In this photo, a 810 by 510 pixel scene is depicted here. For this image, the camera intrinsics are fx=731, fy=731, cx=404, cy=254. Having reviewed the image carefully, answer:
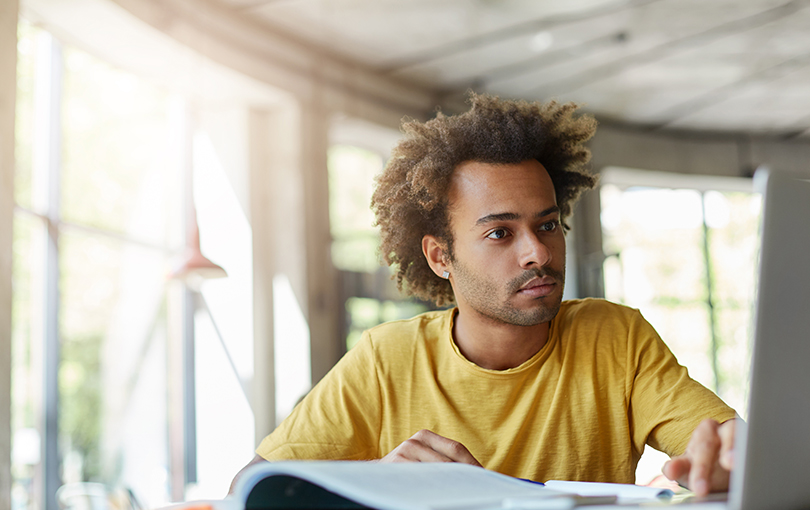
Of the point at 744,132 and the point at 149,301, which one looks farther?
the point at 744,132

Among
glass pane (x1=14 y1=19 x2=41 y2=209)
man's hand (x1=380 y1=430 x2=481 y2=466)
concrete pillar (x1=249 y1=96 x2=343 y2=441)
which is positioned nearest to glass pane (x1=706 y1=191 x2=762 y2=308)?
concrete pillar (x1=249 y1=96 x2=343 y2=441)

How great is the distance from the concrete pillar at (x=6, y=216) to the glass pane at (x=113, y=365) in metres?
1.20

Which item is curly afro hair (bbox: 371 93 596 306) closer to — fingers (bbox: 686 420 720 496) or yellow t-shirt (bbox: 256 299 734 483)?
yellow t-shirt (bbox: 256 299 734 483)

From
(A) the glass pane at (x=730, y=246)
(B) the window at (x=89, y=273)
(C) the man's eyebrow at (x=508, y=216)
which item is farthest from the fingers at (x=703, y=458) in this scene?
(A) the glass pane at (x=730, y=246)

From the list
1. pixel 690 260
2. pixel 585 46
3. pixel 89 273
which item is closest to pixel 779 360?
pixel 89 273

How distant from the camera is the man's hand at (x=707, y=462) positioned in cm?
80

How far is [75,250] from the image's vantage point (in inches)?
169

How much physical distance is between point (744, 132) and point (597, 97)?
2431mm

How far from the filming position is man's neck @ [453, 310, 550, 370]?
1.68 meters

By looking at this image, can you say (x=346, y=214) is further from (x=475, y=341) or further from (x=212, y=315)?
(x=475, y=341)

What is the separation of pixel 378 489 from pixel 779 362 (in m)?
0.37

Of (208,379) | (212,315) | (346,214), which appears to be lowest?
(208,379)

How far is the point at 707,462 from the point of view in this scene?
81 centimetres

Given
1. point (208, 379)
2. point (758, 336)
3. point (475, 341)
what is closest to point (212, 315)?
point (208, 379)
